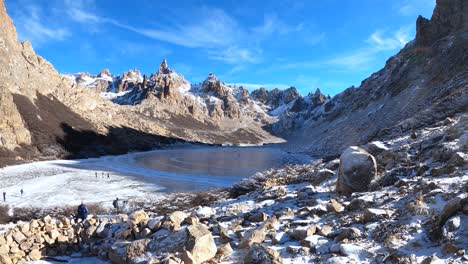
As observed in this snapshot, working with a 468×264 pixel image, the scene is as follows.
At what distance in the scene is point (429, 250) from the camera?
331 inches

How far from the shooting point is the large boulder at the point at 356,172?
14602mm

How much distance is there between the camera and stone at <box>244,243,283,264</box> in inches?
351

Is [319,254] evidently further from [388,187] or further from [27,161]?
[27,161]

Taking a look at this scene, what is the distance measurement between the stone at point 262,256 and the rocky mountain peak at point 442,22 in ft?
284

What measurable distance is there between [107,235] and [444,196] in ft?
41.3

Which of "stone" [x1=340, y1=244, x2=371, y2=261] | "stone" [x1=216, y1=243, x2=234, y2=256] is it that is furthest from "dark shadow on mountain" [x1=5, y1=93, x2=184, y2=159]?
"stone" [x1=340, y1=244, x2=371, y2=261]

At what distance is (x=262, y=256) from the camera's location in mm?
9055

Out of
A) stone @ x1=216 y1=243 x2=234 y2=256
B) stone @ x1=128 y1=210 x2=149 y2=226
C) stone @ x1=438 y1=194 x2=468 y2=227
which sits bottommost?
stone @ x1=216 y1=243 x2=234 y2=256

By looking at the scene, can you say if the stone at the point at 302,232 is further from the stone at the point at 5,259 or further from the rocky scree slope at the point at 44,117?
the rocky scree slope at the point at 44,117

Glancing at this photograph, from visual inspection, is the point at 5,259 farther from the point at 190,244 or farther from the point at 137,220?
the point at 190,244

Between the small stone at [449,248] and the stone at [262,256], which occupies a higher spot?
the small stone at [449,248]

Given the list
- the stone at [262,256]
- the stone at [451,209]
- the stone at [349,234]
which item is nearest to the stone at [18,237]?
the stone at [262,256]

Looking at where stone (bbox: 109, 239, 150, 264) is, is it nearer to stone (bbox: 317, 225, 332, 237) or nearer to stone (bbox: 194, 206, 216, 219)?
stone (bbox: 194, 206, 216, 219)

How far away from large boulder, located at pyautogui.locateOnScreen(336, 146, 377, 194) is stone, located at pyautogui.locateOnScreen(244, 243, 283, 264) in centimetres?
668
